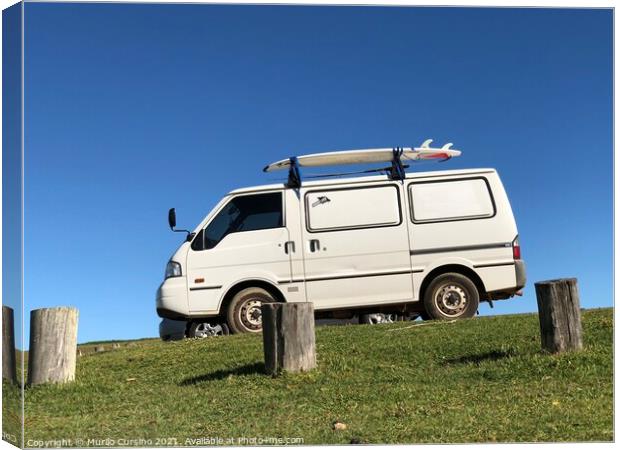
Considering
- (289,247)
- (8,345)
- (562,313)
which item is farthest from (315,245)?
(8,345)

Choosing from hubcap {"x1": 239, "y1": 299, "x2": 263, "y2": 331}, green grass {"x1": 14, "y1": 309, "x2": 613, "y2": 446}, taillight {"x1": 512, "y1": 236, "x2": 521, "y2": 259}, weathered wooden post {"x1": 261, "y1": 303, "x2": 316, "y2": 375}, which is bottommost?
green grass {"x1": 14, "y1": 309, "x2": 613, "y2": 446}

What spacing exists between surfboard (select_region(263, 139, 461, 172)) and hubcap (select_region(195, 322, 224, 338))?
2.55 m

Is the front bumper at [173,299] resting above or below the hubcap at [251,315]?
above

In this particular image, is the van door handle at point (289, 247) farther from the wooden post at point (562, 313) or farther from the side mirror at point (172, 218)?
the wooden post at point (562, 313)

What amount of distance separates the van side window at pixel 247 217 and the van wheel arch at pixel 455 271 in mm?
1864

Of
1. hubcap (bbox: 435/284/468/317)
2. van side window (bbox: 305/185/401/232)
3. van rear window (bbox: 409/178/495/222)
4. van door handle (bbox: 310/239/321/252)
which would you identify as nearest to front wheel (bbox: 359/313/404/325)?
hubcap (bbox: 435/284/468/317)

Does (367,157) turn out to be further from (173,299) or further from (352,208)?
(173,299)

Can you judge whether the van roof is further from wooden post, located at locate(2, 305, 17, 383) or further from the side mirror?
wooden post, located at locate(2, 305, 17, 383)

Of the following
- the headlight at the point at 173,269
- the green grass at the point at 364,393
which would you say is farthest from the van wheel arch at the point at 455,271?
the headlight at the point at 173,269

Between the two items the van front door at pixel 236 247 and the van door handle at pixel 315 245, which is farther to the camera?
the van front door at pixel 236 247

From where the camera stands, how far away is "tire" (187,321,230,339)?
9.33 m

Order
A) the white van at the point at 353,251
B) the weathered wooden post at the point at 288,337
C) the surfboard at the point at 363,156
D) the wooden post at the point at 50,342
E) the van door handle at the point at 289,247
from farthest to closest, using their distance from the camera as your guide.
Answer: the van door handle at the point at 289,247 < the white van at the point at 353,251 < the surfboard at the point at 363,156 < the wooden post at the point at 50,342 < the weathered wooden post at the point at 288,337

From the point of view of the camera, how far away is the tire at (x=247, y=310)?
9020mm

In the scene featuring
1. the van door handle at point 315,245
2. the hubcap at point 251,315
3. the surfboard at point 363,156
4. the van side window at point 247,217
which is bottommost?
the hubcap at point 251,315
